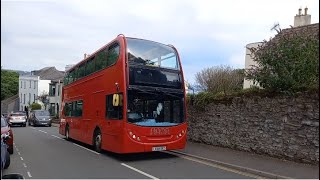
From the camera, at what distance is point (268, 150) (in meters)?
13.7

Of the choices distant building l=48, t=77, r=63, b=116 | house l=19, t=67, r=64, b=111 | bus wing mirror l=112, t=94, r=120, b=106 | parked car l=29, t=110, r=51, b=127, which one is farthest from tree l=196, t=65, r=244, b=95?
house l=19, t=67, r=64, b=111

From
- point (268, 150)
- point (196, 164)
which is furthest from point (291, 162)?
point (196, 164)

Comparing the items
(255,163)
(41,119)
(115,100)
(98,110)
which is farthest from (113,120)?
(41,119)

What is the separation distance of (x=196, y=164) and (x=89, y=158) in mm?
4059

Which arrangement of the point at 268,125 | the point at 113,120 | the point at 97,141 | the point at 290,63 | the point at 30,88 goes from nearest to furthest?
the point at 290,63, the point at 268,125, the point at 113,120, the point at 97,141, the point at 30,88

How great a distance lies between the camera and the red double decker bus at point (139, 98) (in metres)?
13.5

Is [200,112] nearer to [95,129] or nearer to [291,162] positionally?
[95,129]

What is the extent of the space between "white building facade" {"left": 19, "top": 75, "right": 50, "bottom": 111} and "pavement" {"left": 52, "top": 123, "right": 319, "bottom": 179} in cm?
7391

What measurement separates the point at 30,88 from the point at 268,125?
270 ft

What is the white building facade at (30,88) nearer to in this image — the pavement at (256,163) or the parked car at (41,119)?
the parked car at (41,119)

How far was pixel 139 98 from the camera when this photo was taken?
1373 centimetres

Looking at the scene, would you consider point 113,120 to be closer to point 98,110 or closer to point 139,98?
point 139,98

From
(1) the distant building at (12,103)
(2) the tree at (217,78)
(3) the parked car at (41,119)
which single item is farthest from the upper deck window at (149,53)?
(1) the distant building at (12,103)

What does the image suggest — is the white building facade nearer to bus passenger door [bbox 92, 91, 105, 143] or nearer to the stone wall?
bus passenger door [bbox 92, 91, 105, 143]
